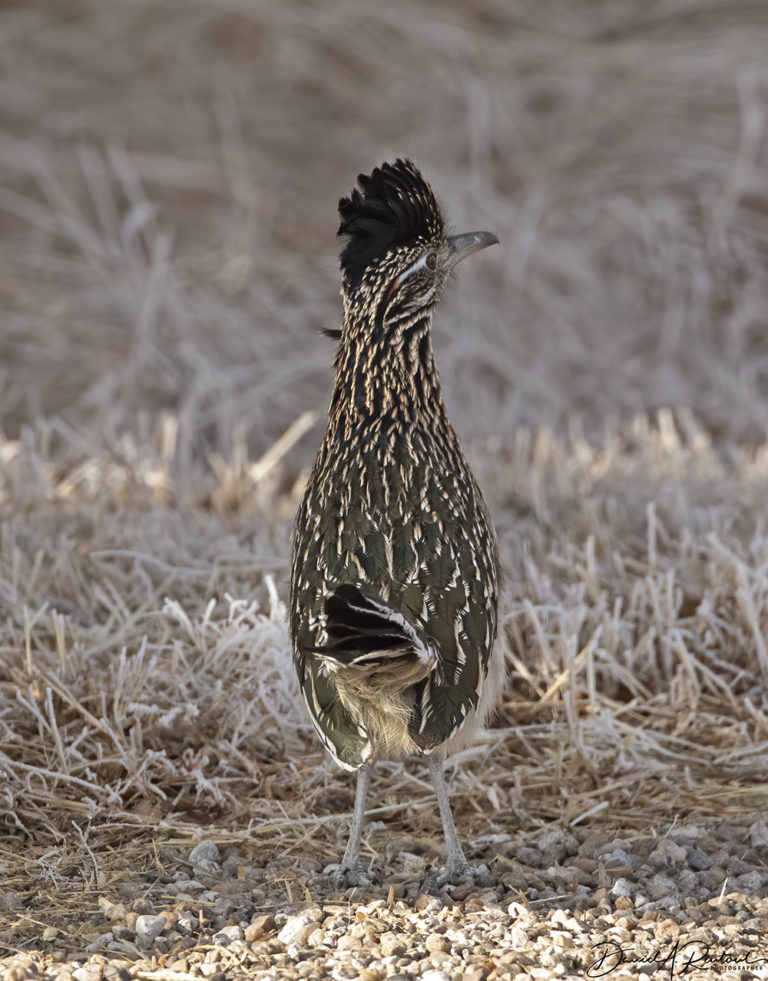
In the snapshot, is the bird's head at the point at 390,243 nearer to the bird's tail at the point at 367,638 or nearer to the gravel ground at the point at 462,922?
the bird's tail at the point at 367,638

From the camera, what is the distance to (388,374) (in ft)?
11.2

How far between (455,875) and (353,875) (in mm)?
240

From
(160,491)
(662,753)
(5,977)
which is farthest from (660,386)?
(5,977)

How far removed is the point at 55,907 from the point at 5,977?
0.35 metres

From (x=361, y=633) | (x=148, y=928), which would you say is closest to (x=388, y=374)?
(x=361, y=633)

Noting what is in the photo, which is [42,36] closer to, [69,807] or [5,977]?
[69,807]

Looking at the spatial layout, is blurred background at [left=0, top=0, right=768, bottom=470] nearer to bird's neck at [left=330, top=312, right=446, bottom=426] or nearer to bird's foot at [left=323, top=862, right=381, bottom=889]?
bird's neck at [left=330, top=312, right=446, bottom=426]

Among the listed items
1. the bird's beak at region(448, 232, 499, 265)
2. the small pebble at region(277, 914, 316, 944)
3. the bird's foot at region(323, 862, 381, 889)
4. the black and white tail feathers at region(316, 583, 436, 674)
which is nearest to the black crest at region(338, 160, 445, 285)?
the bird's beak at region(448, 232, 499, 265)

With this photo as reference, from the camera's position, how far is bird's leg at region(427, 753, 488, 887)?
10.3ft

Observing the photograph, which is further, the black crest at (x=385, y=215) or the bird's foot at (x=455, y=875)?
the black crest at (x=385, y=215)

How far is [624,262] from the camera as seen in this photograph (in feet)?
26.9

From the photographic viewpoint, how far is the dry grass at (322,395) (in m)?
3.64

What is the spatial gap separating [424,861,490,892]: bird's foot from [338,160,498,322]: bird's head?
1359 millimetres

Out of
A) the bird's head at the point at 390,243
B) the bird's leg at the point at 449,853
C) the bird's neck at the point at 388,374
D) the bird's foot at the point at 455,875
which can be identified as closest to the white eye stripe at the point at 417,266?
the bird's head at the point at 390,243
